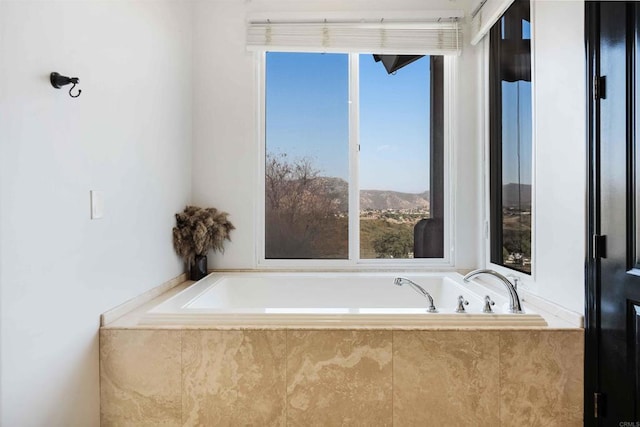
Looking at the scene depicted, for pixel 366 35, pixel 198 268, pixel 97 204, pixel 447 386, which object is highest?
pixel 366 35

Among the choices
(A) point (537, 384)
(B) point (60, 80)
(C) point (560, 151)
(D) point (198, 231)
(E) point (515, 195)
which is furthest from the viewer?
(D) point (198, 231)

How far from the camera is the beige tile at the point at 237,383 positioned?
4.99ft

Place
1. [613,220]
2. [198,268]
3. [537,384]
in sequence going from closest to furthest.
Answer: [613,220] < [537,384] < [198,268]

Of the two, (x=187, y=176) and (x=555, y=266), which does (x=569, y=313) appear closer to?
(x=555, y=266)

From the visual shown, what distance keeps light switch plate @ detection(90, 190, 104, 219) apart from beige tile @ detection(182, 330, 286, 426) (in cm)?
66

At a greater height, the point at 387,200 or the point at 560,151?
the point at 560,151

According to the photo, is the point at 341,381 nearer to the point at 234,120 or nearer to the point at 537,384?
the point at 537,384

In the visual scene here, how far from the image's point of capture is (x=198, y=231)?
2.27 metres

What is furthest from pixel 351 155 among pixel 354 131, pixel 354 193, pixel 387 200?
pixel 387 200

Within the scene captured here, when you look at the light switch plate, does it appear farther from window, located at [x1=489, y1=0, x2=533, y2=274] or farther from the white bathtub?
window, located at [x1=489, y1=0, x2=533, y2=274]

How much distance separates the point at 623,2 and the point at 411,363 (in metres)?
1.58

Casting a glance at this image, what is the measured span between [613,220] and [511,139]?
90 cm

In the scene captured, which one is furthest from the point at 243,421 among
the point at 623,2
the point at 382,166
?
the point at 623,2

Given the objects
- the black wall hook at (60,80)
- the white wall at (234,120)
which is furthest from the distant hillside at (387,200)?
the black wall hook at (60,80)
